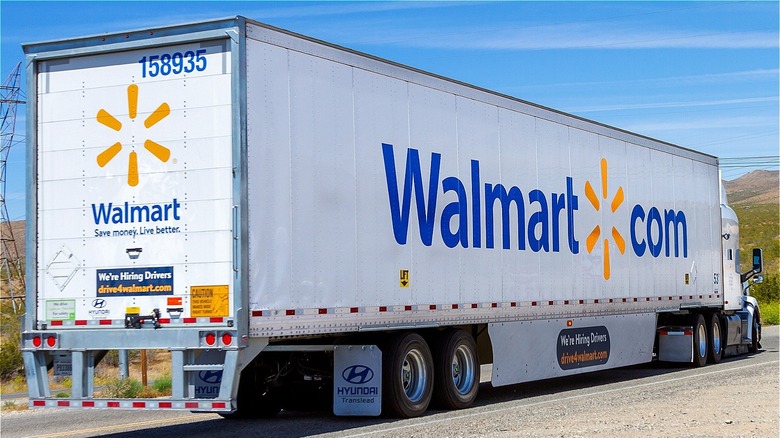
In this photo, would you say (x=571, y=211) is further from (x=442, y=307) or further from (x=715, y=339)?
(x=715, y=339)

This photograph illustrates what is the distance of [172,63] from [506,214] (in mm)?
6032

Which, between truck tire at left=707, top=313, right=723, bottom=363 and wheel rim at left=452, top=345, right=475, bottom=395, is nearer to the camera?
wheel rim at left=452, top=345, right=475, bottom=395

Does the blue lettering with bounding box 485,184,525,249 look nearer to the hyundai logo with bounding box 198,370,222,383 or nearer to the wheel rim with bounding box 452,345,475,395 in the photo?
the wheel rim with bounding box 452,345,475,395

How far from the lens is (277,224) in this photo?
38.8 feet

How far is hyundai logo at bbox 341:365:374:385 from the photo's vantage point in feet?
43.3

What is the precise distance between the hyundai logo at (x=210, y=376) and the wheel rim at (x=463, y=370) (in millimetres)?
4286

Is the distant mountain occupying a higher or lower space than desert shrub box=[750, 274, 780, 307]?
higher

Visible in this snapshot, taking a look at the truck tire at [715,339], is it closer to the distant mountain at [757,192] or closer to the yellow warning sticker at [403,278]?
the yellow warning sticker at [403,278]

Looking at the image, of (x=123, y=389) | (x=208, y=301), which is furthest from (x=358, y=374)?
(x=123, y=389)

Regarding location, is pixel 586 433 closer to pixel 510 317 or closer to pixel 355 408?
pixel 355 408

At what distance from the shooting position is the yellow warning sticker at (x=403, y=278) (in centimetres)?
1368

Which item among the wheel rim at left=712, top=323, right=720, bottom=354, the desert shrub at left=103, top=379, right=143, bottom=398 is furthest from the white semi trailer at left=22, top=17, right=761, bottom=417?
the wheel rim at left=712, top=323, right=720, bottom=354

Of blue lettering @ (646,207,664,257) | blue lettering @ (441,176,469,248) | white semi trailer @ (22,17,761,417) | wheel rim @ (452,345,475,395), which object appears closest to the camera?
white semi trailer @ (22,17,761,417)

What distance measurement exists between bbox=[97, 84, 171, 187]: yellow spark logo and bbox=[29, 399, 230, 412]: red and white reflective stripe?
91.1 inches
